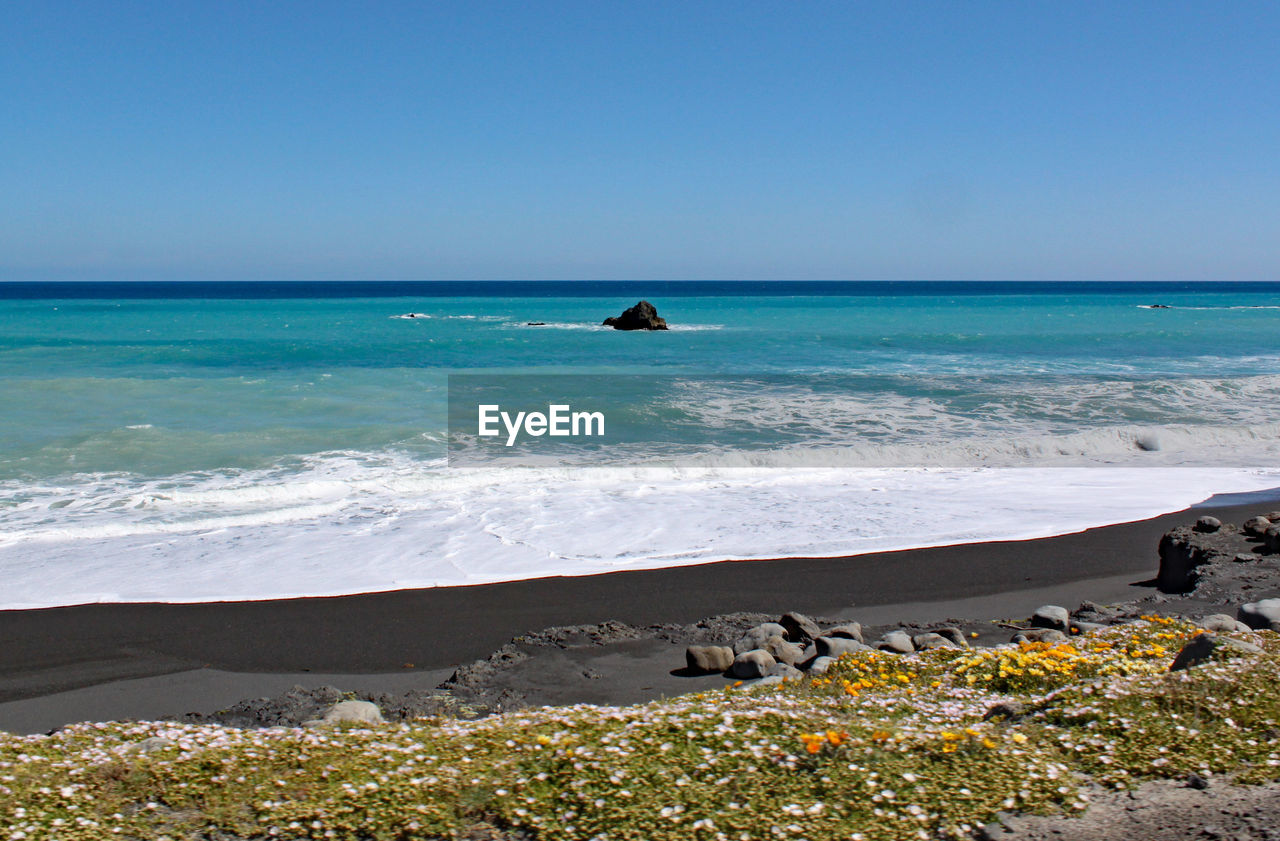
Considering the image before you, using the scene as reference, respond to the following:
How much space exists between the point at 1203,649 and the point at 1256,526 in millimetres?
7549

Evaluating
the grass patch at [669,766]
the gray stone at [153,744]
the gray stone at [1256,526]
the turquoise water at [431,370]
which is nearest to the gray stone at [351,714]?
the grass patch at [669,766]

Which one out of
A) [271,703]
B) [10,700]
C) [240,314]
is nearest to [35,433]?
[10,700]

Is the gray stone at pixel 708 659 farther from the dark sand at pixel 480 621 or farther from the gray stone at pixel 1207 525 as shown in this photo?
the gray stone at pixel 1207 525

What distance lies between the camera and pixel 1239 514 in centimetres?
1529

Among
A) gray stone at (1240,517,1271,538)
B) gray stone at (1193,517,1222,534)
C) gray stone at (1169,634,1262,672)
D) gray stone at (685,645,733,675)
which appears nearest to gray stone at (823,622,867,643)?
gray stone at (685,645,733,675)

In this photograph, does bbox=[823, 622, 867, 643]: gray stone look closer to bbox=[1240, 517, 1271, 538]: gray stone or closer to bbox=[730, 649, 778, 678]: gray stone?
bbox=[730, 649, 778, 678]: gray stone

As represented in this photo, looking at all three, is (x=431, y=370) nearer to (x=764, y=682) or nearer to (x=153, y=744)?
(x=764, y=682)

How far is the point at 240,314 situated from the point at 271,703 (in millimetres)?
86381

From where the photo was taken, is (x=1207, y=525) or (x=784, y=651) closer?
(x=784, y=651)

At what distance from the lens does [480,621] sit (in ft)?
32.9

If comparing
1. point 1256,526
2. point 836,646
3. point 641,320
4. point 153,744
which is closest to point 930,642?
point 836,646

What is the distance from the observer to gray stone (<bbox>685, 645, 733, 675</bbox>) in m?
8.38

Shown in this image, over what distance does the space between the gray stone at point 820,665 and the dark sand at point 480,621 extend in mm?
879

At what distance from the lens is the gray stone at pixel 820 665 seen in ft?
25.3
